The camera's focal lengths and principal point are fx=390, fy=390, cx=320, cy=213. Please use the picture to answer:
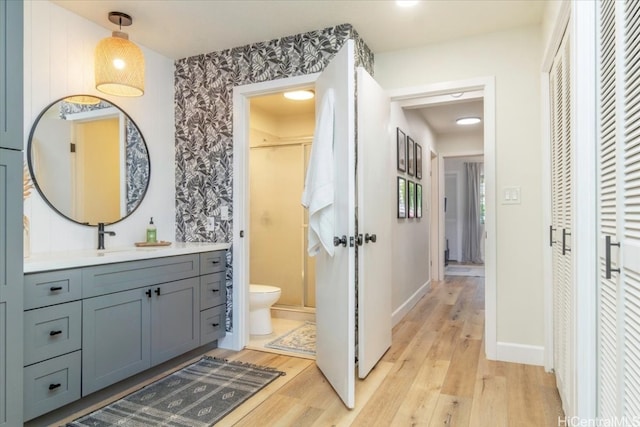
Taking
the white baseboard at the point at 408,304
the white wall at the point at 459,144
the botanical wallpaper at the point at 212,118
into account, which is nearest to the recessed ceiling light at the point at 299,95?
→ the botanical wallpaper at the point at 212,118

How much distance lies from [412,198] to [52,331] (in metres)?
3.74

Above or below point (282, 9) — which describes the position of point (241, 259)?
below

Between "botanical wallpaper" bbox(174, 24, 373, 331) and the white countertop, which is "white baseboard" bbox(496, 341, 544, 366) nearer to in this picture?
"botanical wallpaper" bbox(174, 24, 373, 331)

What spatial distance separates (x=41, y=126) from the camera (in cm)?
240

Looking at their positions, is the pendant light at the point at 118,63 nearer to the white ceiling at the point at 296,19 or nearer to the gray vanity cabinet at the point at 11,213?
the white ceiling at the point at 296,19

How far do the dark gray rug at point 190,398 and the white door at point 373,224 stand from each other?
0.67 metres

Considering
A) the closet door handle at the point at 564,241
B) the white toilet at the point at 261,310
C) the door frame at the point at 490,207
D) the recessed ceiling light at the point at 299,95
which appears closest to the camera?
the closet door handle at the point at 564,241

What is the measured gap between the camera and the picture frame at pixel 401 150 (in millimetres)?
4048

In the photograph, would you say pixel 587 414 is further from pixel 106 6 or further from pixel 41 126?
pixel 106 6

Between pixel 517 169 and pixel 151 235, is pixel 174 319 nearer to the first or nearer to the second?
pixel 151 235

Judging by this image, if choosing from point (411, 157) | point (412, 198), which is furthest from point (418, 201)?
point (411, 157)

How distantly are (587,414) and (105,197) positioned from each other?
2978 mm

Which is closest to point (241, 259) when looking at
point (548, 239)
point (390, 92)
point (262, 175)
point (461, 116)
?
point (262, 175)

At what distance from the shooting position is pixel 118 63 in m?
2.46
